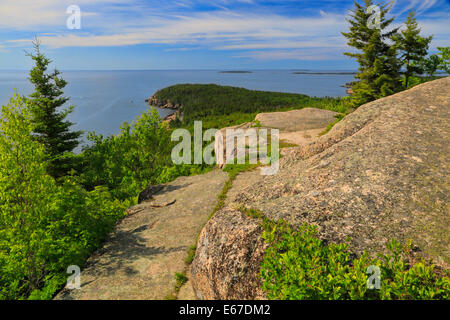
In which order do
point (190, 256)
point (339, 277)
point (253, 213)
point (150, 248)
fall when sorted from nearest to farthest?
point (339, 277)
point (253, 213)
point (190, 256)
point (150, 248)

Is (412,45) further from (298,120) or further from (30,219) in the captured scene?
(30,219)

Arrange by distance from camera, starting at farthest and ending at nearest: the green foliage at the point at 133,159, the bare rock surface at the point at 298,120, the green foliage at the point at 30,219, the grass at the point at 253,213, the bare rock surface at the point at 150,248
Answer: the green foliage at the point at 133,159, the bare rock surface at the point at 298,120, the bare rock surface at the point at 150,248, the green foliage at the point at 30,219, the grass at the point at 253,213

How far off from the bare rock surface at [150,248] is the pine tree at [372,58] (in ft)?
72.1

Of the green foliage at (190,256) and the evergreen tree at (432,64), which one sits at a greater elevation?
the evergreen tree at (432,64)

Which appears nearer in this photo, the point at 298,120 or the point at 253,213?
the point at 253,213

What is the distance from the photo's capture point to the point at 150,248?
12.2 metres

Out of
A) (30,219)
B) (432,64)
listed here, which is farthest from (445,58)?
(30,219)

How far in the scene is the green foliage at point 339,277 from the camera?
157 inches

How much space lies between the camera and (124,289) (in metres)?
9.51

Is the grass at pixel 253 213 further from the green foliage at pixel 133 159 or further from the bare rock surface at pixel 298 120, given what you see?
the green foliage at pixel 133 159

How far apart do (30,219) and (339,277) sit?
432 inches

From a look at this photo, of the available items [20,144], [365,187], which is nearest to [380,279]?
[365,187]

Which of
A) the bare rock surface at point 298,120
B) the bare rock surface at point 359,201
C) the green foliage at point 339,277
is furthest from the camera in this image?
the bare rock surface at point 298,120

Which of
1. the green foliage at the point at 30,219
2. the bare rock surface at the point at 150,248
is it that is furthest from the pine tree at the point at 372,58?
the green foliage at the point at 30,219
